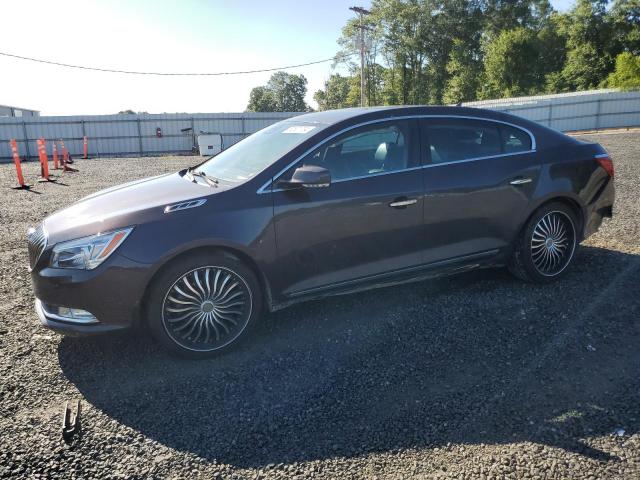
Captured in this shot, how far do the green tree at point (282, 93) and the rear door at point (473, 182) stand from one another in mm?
109539

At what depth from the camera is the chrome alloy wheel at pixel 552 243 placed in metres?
4.47

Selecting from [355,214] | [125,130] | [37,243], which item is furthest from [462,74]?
[37,243]

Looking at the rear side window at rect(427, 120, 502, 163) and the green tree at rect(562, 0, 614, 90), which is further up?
the green tree at rect(562, 0, 614, 90)

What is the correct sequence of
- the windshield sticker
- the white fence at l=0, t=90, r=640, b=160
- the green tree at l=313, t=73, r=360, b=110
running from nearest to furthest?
the windshield sticker < the white fence at l=0, t=90, r=640, b=160 < the green tree at l=313, t=73, r=360, b=110

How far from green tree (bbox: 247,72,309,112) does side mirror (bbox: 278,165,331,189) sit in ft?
362

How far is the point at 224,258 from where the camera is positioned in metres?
3.36

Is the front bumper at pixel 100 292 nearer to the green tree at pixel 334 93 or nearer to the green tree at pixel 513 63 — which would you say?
the green tree at pixel 513 63

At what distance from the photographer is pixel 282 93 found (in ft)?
368

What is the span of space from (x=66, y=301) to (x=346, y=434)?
2002mm

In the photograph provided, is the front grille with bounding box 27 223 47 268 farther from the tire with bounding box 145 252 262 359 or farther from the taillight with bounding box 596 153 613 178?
the taillight with bounding box 596 153 613 178

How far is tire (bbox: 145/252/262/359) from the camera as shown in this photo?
128 inches

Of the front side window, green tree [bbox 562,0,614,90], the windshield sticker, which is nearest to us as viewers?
the front side window

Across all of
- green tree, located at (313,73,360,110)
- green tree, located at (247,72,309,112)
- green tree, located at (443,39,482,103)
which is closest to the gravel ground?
green tree, located at (443,39,482,103)

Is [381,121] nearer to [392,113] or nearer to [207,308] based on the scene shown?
[392,113]
